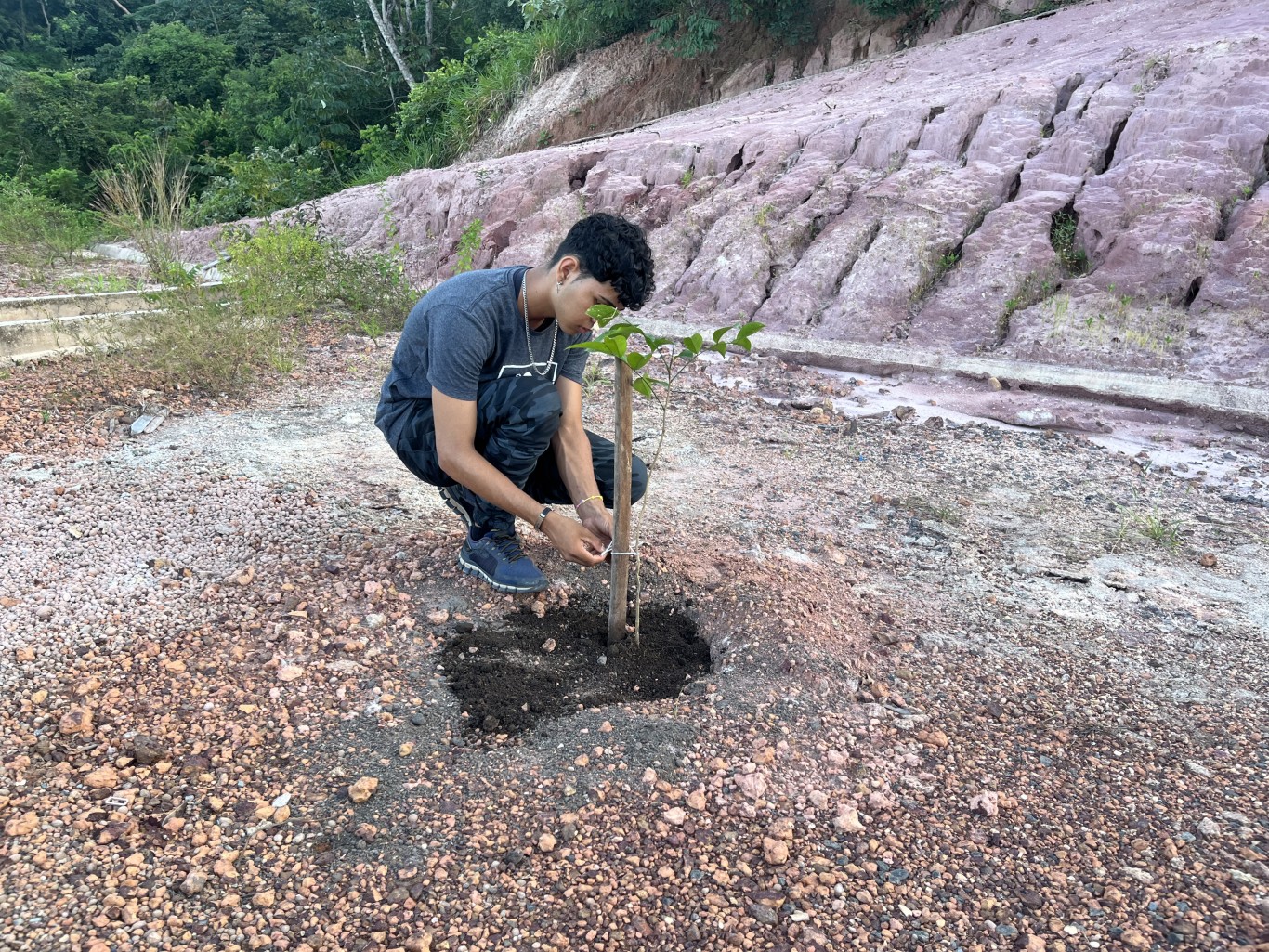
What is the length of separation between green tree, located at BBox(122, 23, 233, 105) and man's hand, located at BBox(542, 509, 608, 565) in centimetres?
2011

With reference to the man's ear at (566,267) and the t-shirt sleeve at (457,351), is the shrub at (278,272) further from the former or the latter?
the man's ear at (566,267)

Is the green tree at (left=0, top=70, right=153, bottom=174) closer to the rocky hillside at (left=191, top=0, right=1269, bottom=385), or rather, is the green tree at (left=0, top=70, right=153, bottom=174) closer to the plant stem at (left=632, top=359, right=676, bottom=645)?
the rocky hillside at (left=191, top=0, right=1269, bottom=385)

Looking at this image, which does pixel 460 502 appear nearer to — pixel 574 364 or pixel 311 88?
pixel 574 364

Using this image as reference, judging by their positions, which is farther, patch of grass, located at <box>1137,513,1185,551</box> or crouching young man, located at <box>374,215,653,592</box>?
patch of grass, located at <box>1137,513,1185,551</box>

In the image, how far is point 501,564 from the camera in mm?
2252

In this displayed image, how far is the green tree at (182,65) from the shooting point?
1805 centimetres

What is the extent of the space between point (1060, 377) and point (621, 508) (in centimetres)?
367

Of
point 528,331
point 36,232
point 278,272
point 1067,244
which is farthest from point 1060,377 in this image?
point 36,232

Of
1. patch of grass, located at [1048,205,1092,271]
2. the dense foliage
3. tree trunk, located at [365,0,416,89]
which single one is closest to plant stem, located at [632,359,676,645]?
patch of grass, located at [1048,205,1092,271]

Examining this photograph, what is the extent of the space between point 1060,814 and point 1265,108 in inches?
211

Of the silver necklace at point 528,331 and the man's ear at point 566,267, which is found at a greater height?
the man's ear at point 566,267

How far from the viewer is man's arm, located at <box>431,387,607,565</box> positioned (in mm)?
1905

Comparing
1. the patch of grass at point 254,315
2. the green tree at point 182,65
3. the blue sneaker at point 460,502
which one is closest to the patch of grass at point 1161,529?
the blue sneaker at point 460,502

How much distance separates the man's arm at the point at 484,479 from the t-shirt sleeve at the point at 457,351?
0.09 feet
